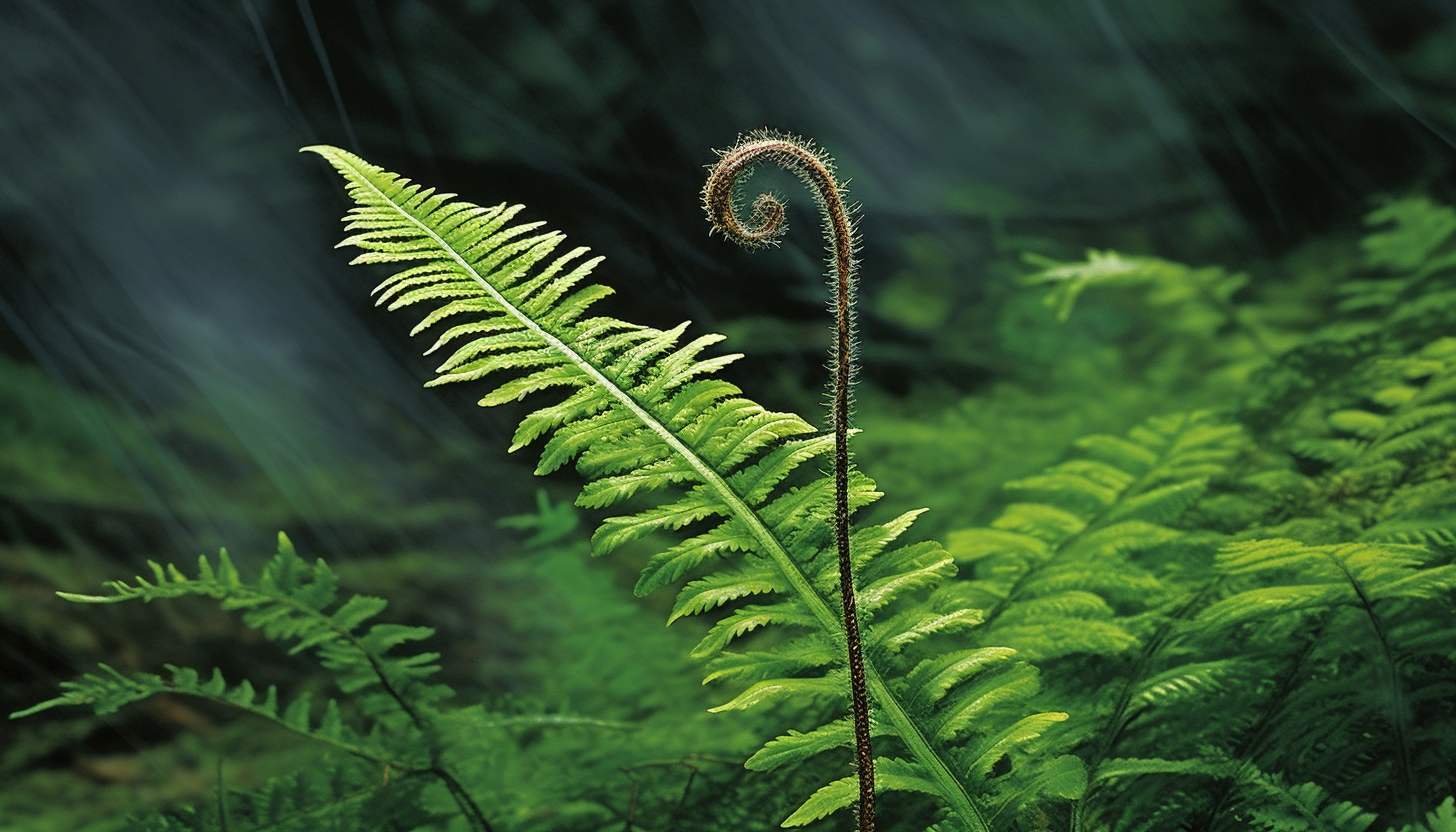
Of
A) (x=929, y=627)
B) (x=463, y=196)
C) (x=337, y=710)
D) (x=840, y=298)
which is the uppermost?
(x=463, y=196)

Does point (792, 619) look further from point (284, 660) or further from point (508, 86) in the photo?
point (508, 86)

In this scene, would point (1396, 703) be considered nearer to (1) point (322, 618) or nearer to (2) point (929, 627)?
(2) point (929, 627)

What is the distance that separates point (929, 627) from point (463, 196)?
2152 millimetres

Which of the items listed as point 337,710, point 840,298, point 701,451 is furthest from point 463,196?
point 840,298

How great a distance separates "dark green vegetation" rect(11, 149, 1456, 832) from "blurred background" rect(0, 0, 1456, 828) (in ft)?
2.55

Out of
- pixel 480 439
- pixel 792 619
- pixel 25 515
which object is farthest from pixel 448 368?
pixel 25 515

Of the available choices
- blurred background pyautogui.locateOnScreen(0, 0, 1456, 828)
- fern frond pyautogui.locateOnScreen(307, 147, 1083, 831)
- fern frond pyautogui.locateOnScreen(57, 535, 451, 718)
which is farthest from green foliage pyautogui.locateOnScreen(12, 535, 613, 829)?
blurred background pyautogui.locateOnScreen(0, 0, 1456, 828)

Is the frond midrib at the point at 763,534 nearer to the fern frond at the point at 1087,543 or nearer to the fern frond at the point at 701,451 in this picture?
the fern frond at the point at 701,451

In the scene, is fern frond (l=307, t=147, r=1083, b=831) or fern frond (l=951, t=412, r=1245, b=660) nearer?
fern frond (l=307, t=147, r=1083, b=831)

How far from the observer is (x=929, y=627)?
2.07 ft

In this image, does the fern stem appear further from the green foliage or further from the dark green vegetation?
the green foliage

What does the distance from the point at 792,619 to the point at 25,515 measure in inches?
90.0

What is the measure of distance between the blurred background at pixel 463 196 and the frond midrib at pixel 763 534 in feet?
4.18

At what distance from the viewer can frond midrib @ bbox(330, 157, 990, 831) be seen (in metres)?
0.63
